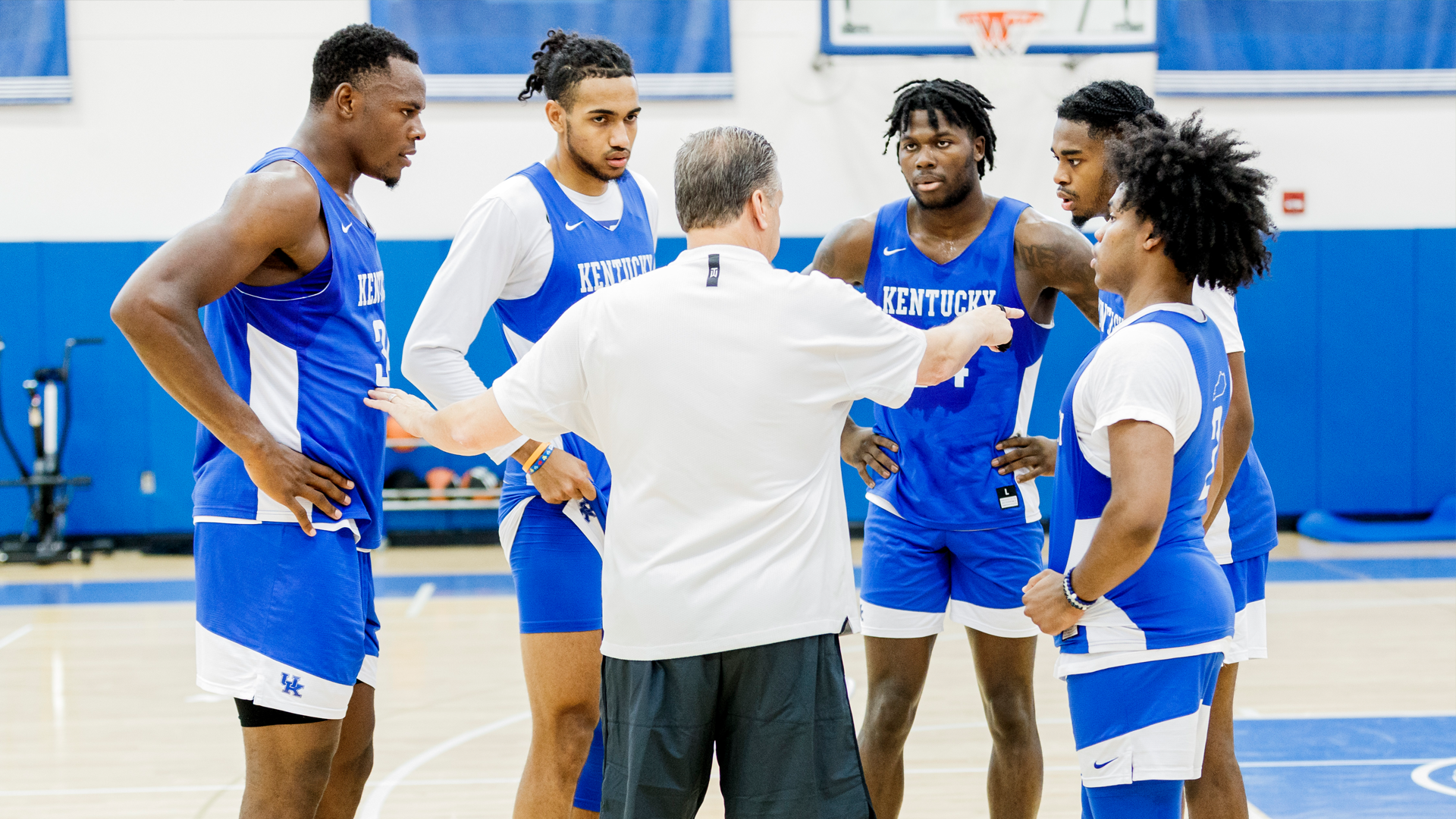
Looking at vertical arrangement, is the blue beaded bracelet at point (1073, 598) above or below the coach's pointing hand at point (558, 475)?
below

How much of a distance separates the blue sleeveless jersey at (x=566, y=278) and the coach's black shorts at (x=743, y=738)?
2.81 feet

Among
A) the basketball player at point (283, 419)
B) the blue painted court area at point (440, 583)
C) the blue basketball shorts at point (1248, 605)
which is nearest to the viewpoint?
the basketball player at point (283, 419)

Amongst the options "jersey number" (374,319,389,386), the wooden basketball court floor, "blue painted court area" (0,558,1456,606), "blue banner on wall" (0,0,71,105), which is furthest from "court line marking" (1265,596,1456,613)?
"blue banner on wall" (0,0,71,105)

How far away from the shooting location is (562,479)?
2.83 m

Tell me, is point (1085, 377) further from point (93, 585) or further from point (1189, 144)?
point (93, 585)

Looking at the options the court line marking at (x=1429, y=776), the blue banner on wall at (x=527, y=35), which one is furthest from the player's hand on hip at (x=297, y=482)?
the blue banner on wall at (x=527, y=35)

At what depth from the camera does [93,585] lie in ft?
26.1

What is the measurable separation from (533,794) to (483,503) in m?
6.24

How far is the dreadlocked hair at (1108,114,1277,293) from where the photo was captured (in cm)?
230

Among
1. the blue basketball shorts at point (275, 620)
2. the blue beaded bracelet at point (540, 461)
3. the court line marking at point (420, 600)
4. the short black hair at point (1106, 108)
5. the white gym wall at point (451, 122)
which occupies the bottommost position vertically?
the court line marking at point (420, 600)

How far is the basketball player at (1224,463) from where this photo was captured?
282 centimetres

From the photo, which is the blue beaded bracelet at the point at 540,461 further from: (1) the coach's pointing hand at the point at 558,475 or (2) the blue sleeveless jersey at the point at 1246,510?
(2) the blue sleeveless jersey at the point at 1246,510

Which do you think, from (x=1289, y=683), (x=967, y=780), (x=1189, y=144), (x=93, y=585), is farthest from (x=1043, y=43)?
(x=93, y=585)

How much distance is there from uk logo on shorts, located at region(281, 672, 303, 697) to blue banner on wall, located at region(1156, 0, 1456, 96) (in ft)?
28.2
